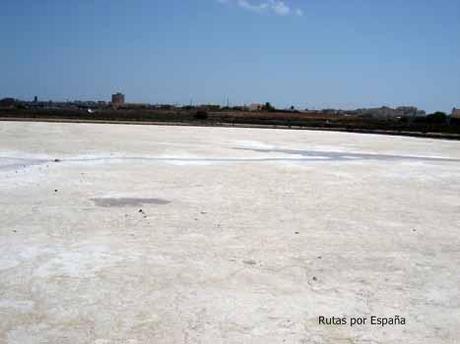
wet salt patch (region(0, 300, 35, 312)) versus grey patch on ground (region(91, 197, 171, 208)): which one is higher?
grey patch on ground (region(91, 197, 171, 208))

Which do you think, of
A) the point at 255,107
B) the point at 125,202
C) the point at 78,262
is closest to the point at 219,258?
the point at 78,262

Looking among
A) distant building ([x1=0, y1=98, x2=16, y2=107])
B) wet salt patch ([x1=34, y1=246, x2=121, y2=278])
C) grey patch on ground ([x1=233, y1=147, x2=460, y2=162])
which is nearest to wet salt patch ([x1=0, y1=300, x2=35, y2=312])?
wet salt patch ([x1=34, y1=246, x2=121, y2=278])

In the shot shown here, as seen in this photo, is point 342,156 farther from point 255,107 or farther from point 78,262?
point 255,107

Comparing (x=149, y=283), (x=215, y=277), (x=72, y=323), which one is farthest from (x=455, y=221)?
(x=72, y=323)

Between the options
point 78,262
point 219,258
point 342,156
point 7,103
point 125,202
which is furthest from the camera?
point 7,103

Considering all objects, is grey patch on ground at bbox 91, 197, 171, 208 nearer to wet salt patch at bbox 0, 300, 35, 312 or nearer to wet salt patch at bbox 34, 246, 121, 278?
wet salt patch at bbox 34, 246, 121, 278

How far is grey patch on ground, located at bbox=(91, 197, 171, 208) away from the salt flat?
36 mm

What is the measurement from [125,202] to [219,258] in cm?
386

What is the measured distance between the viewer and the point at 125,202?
397 inches

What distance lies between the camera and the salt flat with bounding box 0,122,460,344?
15.3ft

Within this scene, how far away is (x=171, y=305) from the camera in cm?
509

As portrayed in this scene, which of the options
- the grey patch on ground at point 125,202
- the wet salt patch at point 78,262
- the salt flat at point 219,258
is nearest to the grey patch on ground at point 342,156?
the salt flat at point 219,258

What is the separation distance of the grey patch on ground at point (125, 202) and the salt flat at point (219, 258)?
0.04 metres

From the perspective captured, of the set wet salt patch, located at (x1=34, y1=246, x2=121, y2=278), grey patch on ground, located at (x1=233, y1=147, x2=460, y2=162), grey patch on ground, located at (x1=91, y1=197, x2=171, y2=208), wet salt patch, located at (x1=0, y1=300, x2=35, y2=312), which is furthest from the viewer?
grey patch on ground, located at (x1=233, y1=147, x2=460, y2=162)
